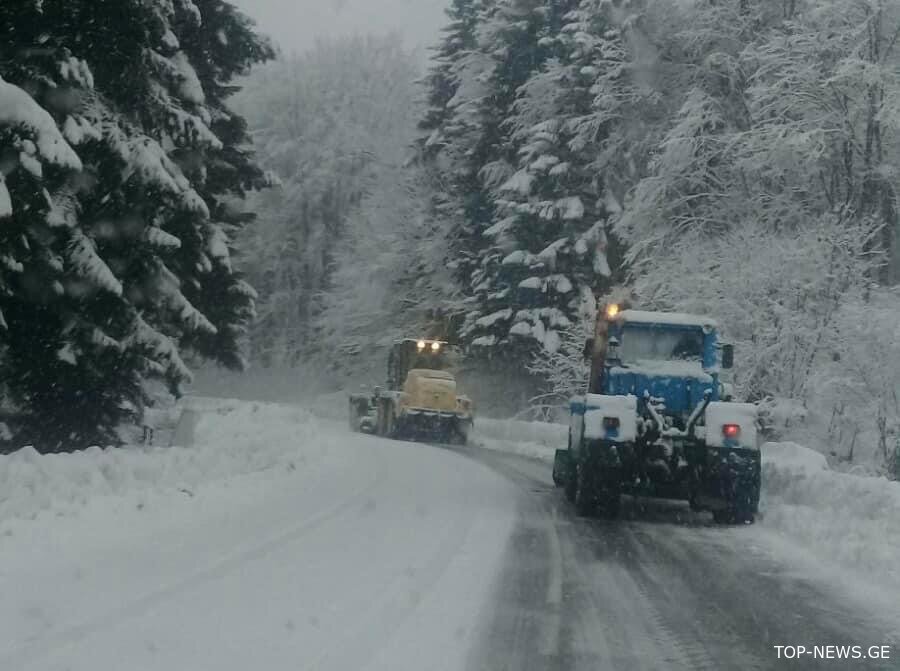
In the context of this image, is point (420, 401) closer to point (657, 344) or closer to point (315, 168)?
point (657, 344)

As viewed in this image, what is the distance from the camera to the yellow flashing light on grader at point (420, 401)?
103ft

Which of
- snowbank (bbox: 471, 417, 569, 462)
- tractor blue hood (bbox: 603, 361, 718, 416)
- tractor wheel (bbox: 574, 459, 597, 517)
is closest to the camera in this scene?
tractor wheel (bbox: 574, 459, 597, 517)

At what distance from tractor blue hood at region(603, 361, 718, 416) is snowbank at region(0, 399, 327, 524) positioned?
5.25m

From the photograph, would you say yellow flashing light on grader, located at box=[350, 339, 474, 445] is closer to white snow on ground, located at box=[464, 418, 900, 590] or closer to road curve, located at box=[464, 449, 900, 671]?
white snow on ground, located at box=[464, 418, 900, 590]

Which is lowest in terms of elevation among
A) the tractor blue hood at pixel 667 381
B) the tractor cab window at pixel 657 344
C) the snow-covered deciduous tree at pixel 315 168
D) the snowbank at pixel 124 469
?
the snowbank at pixel 124 469

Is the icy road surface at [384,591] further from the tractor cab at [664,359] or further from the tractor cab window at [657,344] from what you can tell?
the tractor cab window at [657,344]

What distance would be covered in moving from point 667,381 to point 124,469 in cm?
742

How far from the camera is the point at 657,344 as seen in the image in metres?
14.7

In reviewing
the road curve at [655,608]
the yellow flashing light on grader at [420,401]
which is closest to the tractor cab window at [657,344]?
the road curve at [655,608]

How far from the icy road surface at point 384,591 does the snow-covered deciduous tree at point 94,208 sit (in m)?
3.14

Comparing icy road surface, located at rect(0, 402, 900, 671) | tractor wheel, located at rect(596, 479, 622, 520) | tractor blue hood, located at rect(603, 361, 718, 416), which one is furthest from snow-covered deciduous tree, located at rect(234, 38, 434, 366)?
icy road surface, located at rect(0, 402, 900, 671)

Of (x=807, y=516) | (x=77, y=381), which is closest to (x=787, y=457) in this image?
(x=807, y=516)

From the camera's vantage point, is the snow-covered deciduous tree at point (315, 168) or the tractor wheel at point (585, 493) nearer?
the tractor wheel at point (585, 493)

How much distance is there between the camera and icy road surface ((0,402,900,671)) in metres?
5.93
